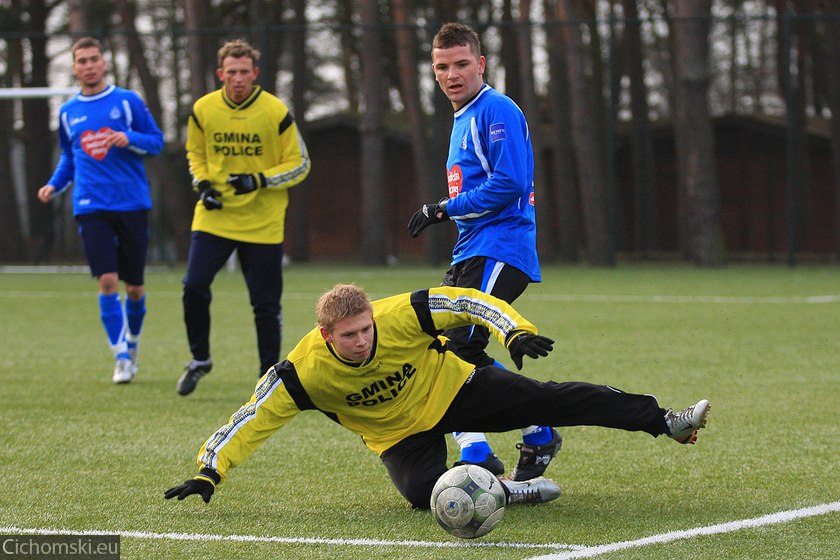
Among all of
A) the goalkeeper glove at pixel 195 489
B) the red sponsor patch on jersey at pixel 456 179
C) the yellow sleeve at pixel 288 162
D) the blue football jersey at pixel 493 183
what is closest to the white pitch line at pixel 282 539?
the goalkeeper glove at pixel 195 489

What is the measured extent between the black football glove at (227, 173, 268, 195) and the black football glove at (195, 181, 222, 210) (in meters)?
0.14

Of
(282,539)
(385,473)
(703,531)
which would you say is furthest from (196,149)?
(703,531)

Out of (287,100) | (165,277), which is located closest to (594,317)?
(165,277)

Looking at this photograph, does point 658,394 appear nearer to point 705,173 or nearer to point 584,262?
point 705,173

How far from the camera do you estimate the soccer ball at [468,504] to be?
13.8ft

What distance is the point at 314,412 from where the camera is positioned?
721cm

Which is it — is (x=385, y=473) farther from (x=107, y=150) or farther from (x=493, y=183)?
(x=107, y=150)

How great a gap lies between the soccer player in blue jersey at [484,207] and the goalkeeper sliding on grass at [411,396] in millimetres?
247

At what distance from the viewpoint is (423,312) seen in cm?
455

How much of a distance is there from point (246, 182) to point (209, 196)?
275mm

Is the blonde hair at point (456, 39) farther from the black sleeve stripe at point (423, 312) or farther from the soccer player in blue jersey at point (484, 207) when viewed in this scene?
the black sleeve stripe at point (423, 312)

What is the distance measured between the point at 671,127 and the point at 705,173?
9.28 meters

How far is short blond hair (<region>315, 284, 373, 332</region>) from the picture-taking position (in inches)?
173

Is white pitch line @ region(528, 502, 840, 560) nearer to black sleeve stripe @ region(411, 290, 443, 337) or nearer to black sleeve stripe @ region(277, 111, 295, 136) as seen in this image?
black sleeve stripe @ region(411, 290, 443, 337)
